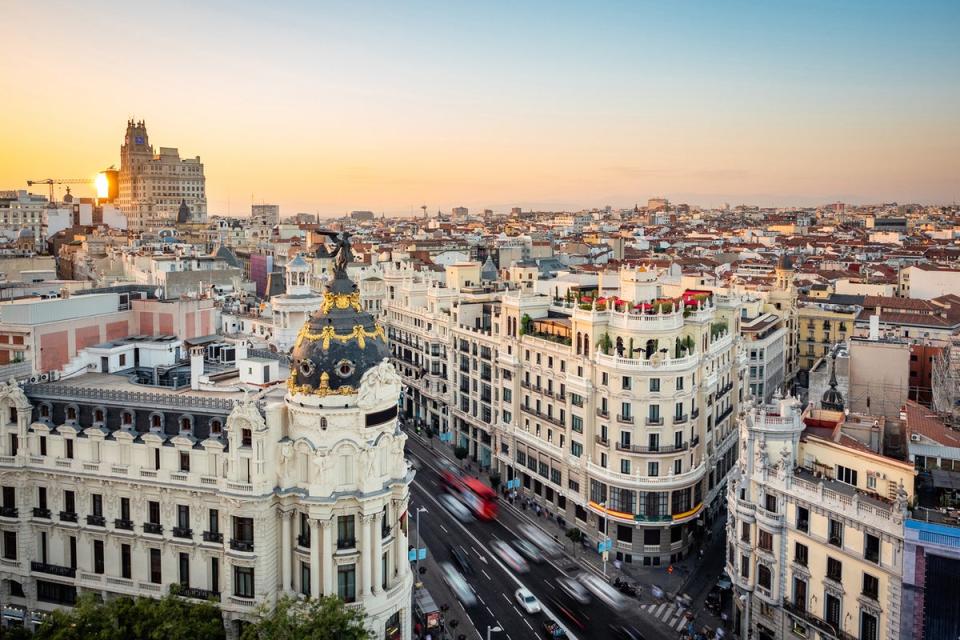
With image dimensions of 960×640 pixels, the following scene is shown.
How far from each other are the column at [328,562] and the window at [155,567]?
500 inches

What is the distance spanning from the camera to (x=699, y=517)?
86.3 m

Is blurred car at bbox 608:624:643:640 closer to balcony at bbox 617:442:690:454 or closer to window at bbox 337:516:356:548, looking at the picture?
balcony at bbox 617:442:690:454

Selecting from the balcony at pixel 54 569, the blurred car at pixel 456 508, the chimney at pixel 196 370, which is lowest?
the blurred car at pixel 456 508

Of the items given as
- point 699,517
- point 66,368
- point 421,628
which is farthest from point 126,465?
point 699,517

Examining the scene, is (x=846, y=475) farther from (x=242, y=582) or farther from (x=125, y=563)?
(x=125, y=563)

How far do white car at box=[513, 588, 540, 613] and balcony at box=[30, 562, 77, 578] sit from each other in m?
36.0

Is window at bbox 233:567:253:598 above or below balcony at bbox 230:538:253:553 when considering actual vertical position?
below

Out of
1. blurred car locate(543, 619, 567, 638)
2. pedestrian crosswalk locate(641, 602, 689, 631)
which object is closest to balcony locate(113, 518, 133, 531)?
blurred car locate(543, 619, 567, 638)

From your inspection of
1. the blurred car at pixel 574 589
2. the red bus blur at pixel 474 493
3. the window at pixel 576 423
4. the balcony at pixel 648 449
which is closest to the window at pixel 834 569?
the blurred car at pixel 574 589

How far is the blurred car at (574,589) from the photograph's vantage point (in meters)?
74.1

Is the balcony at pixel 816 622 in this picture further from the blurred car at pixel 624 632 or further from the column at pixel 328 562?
the column at pixel 328 562

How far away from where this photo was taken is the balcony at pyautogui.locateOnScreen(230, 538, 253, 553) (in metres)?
55.9

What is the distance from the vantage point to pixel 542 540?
284ft

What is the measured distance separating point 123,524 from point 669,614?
45.4 metres
